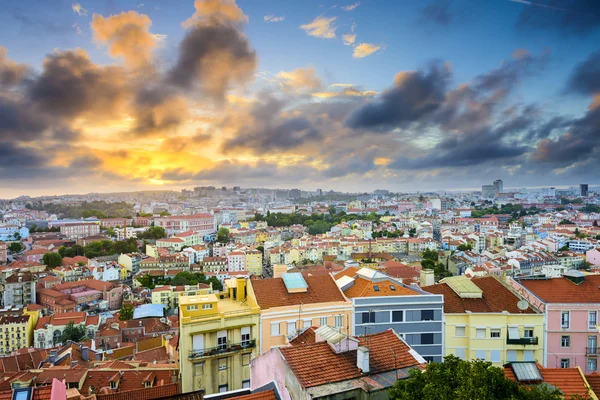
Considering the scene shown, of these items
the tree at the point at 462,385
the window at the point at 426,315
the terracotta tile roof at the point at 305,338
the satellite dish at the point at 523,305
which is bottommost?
the window at the point at 426,315

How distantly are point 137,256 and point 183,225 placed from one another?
40.4 meters

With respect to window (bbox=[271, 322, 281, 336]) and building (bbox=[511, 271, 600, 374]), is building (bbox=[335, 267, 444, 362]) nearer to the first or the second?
window (bbox=[271, 322, 281, 336])

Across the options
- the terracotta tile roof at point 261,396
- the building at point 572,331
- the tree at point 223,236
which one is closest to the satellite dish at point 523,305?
the building at point 572,331

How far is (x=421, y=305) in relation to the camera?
43.3 ft

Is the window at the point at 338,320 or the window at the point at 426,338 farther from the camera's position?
the window at the point at 426,338

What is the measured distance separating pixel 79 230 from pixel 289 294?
97.1 m

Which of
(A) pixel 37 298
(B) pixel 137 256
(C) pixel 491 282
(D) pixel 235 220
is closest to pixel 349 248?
(B) pixel 137 256

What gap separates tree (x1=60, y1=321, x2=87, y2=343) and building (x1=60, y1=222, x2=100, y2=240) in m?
66.9

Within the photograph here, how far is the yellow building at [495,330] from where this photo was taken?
12750mm

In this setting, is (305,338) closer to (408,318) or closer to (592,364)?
(408,318)

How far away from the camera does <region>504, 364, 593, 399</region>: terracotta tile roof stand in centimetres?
668

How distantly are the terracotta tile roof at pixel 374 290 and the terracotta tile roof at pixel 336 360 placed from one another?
6.47 m

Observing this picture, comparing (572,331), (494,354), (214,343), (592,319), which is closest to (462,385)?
(214,343)

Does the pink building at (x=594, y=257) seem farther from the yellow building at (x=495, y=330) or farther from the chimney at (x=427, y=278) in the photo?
the yellow building at (x=495, y=330)
